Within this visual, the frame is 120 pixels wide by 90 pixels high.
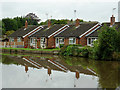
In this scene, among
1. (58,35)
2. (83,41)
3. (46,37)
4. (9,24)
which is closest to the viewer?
(83,41)

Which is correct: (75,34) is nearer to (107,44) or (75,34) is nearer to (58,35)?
(58,35)

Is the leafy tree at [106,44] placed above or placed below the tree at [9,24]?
below

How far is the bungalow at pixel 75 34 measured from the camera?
35.0 m

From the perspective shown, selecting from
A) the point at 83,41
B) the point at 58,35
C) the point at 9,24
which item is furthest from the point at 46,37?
the point at 9,24

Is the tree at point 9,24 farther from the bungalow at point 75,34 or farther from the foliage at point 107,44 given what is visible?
the foliage at point 107,44

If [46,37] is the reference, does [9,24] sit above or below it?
above

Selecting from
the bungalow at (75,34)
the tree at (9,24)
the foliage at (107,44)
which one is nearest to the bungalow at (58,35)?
the bungalow at (75,34)

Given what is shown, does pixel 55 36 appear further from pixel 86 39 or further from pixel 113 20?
pixel 113 20

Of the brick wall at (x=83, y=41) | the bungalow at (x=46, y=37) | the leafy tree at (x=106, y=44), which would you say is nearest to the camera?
the leafy tree at (x=106, y=44)

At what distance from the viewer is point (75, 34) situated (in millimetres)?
35625

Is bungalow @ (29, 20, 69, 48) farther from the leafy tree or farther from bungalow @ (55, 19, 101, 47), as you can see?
the leafy tree

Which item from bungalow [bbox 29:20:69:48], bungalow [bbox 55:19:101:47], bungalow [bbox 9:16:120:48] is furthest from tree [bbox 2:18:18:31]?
bungalow [bbox 55:19:101:47]

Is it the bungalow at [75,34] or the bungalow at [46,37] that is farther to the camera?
the bungalow at [46,37]

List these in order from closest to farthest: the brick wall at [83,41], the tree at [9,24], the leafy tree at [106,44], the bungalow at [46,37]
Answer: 1. the leafy tree at [106,44]
2. the brick wall at [83,41]
3. the bungalow at [46,37]
4. the tree at [9,24]
